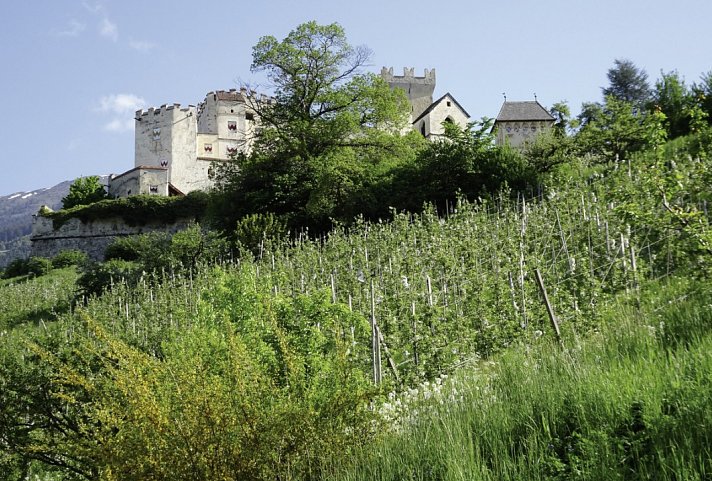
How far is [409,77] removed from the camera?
162 ft

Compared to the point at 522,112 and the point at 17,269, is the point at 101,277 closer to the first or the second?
the point at 17,269

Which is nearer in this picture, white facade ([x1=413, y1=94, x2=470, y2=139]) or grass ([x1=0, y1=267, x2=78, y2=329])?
grass ([x1=0, y1=267, x2=78, y2=329])

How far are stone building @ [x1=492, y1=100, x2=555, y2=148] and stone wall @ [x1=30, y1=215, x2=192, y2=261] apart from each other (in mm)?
18865

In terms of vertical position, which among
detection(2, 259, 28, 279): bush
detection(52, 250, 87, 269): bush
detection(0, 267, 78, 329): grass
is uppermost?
detection(52, 250, 87, 269): bush

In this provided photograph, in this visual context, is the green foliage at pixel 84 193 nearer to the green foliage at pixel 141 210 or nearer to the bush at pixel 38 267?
the green foliage at pixel 141 210

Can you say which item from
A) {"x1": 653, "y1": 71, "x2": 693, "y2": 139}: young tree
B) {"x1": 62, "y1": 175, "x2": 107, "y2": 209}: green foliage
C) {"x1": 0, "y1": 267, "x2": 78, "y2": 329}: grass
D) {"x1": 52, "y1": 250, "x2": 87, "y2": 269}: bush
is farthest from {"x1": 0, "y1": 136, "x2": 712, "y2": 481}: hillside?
{"x1": 62, "y1": 175, "x2": 107, "y2": 209}: green foliage

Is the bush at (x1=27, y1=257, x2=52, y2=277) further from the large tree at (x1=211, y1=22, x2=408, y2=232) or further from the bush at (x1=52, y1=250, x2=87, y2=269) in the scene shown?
the large tree at (x1=211, y1=22, x2=408, y2=232)

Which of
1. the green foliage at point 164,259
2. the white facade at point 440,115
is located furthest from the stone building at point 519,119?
the green foliage at point 164,259

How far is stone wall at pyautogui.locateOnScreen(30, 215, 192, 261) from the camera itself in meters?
36.4

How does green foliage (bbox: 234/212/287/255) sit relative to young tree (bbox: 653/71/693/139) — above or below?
below

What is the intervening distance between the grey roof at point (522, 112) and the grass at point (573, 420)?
118 ft

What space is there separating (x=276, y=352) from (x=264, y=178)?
58.6 feet

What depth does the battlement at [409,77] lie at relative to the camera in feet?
161

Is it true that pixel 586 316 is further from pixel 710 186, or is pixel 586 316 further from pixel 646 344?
pixel 646 344
